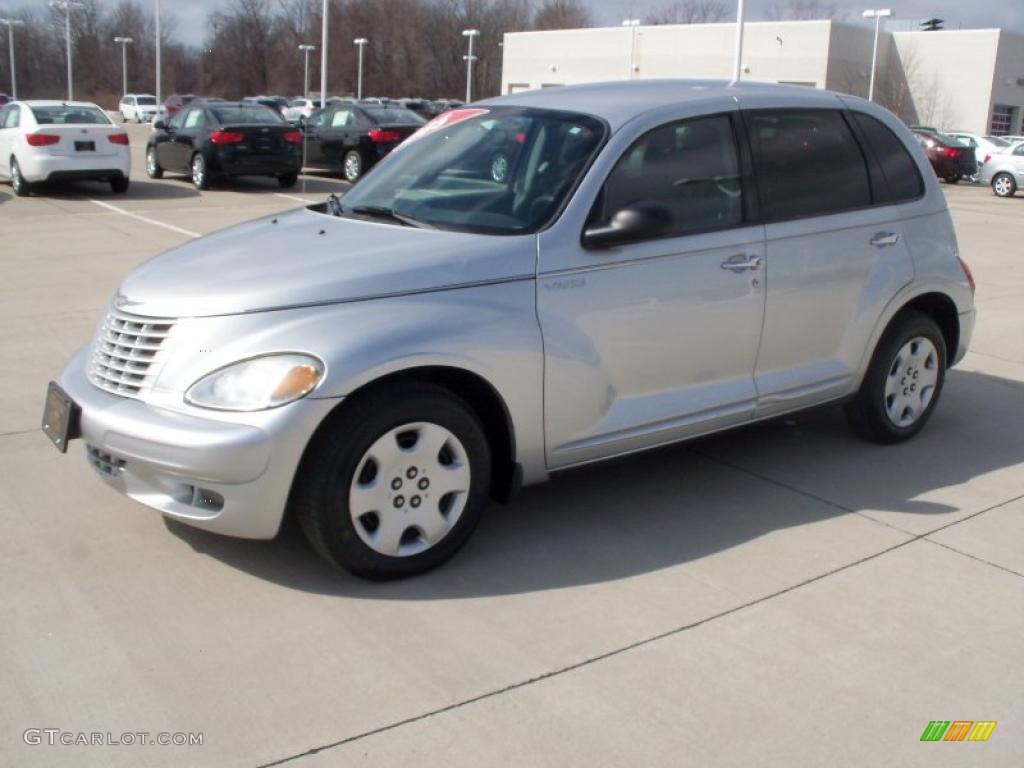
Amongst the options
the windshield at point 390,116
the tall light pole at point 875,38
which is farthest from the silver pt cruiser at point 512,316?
the tall light pole at point 875,38

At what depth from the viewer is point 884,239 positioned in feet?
18.4

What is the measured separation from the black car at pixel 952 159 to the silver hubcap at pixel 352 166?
57.1ft

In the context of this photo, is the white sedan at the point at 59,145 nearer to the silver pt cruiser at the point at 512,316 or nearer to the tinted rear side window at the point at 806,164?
the silver pt cruiser at the point at 512,316

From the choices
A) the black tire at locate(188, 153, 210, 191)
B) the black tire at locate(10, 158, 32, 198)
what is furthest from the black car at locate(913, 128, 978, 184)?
the black tire at locate(10, 158, 32, 198)

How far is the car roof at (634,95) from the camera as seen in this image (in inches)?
193

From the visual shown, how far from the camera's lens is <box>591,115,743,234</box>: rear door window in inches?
184

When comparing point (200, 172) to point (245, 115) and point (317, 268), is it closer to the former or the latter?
point (245, 115)

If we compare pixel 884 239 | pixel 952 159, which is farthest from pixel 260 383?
pixel 952 159

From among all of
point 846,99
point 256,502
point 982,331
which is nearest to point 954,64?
point 982,331

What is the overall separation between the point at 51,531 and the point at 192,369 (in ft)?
3.95

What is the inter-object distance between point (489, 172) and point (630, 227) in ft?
2.53

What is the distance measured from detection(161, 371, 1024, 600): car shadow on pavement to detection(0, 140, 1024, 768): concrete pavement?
2 centimetres

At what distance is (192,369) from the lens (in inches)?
155

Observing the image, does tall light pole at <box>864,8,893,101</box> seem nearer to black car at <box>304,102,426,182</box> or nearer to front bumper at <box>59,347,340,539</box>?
black car at <box>304,102,426,182</box>
